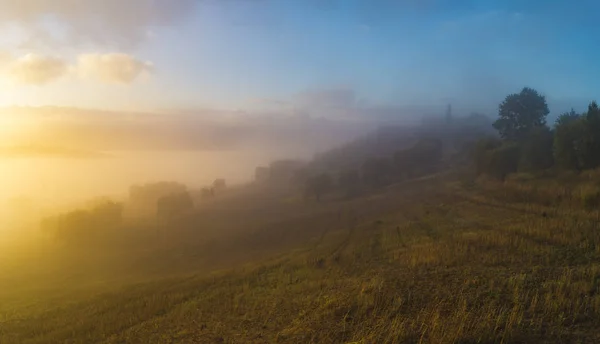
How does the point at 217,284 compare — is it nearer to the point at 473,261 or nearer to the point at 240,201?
the point at 473,261

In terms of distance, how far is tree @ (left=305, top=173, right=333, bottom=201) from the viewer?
384 ft

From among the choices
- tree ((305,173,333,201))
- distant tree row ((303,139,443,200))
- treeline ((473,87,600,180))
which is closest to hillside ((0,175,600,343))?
treeline ((473,87,600,180))

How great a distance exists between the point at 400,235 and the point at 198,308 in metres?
23.6

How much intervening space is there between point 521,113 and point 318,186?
54371 millimetres

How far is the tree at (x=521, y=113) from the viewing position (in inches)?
4240

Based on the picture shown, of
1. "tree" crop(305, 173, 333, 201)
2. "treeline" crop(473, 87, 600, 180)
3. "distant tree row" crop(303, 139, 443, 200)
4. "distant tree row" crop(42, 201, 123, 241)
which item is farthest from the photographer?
"distant tree row" crop(303, 139, 443, 200)

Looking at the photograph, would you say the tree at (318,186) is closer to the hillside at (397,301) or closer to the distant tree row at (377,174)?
the distant tree row at (377,174)

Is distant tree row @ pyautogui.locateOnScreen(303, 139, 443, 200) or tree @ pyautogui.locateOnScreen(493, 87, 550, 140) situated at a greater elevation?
tree @ pyautogui.locateOnScreen(493, 87, 550, 140)

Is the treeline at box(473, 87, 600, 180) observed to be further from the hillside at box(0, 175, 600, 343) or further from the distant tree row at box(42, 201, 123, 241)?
the distant tree row at box(42, 201, 123, 241)

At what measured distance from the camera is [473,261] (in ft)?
67.3

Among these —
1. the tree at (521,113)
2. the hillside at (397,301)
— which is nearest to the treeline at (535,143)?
the tree at (521,113)

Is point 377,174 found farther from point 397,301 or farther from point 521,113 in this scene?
point 397,301

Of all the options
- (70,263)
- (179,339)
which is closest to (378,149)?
(70,263)

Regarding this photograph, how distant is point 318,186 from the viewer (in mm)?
117625
